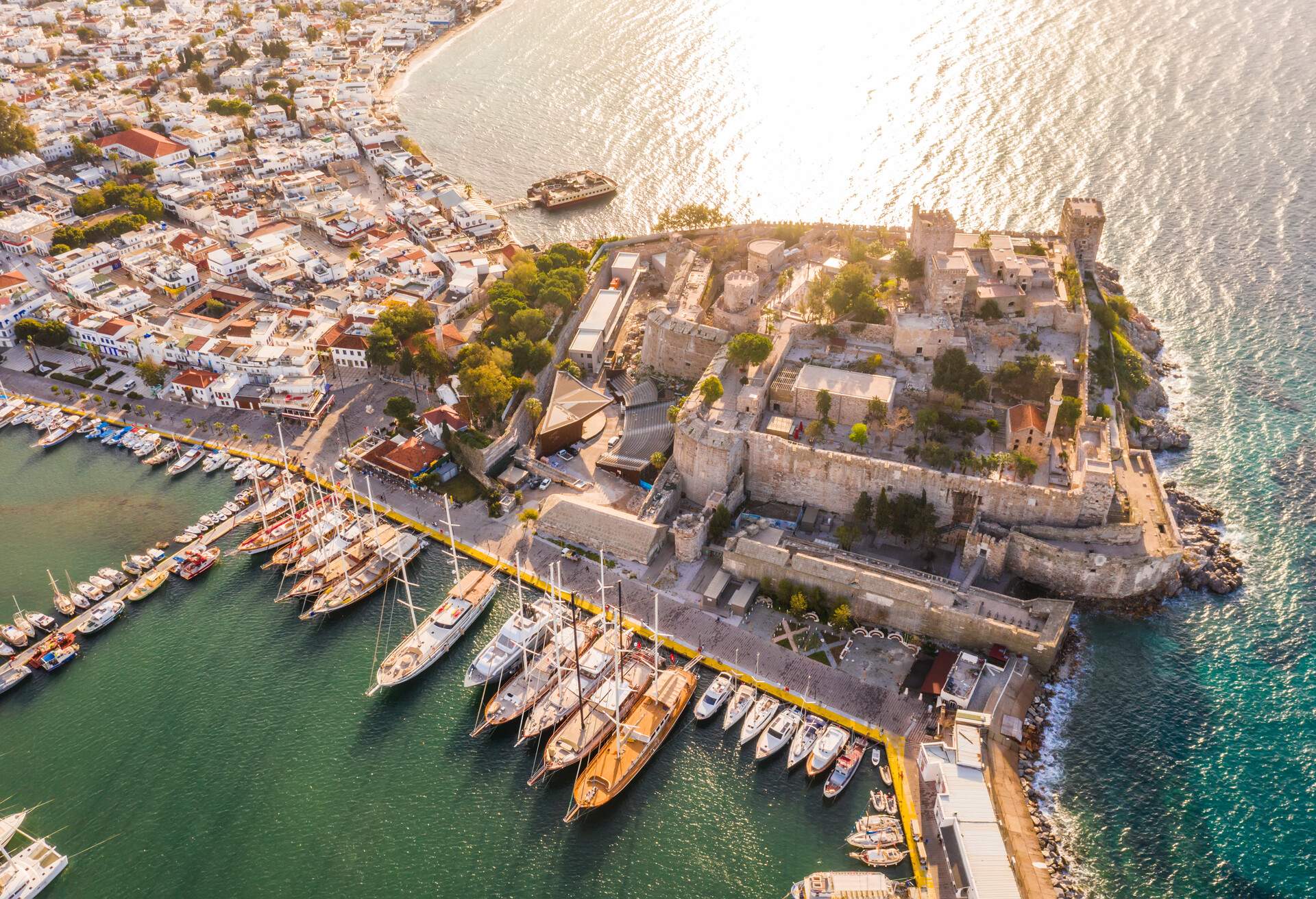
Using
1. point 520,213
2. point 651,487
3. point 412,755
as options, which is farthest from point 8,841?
point 520,213

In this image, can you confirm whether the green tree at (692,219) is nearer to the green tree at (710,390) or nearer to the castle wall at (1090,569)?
the green tree at (710,390)

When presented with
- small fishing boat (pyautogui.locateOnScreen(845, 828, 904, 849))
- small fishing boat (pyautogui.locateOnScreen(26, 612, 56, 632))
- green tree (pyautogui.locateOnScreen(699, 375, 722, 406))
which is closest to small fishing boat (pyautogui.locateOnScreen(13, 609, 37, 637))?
small fishing boat (pyautogui.locateOnScreen(26, 612, 56, 632))

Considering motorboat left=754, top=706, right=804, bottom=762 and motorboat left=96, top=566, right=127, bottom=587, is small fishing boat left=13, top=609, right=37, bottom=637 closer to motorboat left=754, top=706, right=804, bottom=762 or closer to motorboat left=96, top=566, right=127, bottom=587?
motorboat left=96, top=566, right=127, bottom=587

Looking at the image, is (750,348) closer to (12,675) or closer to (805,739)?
(805,739)

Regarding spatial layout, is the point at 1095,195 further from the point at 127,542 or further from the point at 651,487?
the point at 127,542

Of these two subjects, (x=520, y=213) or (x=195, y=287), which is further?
(x=520, y=213)

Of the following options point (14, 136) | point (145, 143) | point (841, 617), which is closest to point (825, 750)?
point (841, 617)
